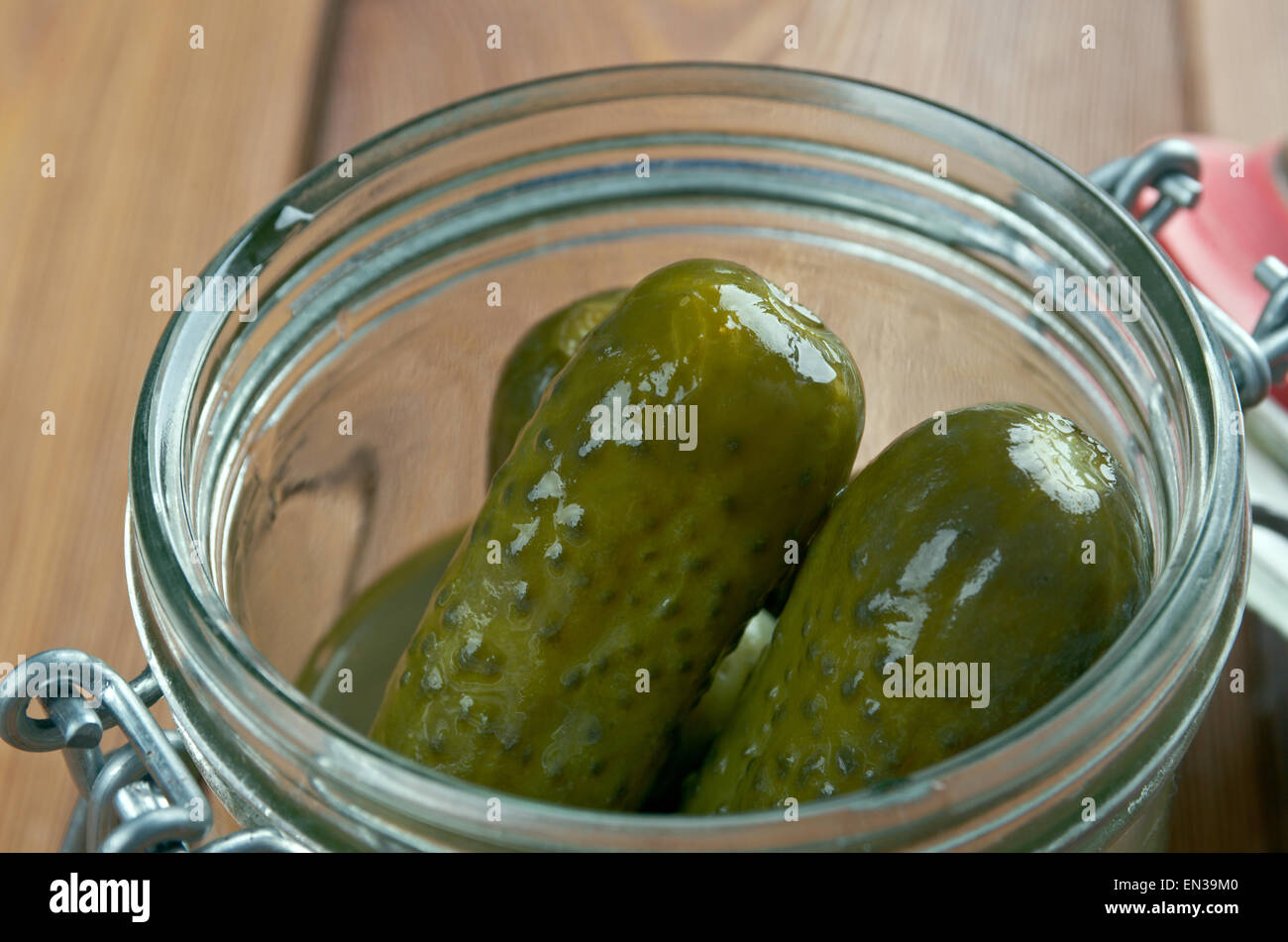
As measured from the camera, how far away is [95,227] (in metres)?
0.90

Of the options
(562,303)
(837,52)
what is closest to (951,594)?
(562,303)

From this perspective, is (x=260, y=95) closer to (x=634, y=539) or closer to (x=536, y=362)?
(x=536, y=362)

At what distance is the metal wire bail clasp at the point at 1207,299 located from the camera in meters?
0.59

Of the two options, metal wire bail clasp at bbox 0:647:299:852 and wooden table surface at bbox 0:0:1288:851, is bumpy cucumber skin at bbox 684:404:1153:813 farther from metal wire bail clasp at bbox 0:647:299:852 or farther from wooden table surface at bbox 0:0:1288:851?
wooden table surface at bbox 0:0:1288:851

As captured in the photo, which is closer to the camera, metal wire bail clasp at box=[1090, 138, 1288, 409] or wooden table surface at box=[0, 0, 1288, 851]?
metal wire bail clasp at box=[1090, 138, 1288, 409]

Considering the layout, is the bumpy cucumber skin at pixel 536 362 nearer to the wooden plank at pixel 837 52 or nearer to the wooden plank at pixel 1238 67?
the wooden plank at pixel 837 52

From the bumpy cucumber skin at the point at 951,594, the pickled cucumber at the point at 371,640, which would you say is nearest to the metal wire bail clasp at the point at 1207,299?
the bumpy cucumber skin at the point at 951,594

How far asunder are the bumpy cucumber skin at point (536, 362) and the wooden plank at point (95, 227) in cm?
29

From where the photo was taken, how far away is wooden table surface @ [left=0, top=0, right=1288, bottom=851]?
2.74 ft

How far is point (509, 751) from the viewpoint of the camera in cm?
45

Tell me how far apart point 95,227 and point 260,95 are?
5.7 inches

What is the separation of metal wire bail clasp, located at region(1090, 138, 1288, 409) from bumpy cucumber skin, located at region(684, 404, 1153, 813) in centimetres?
17

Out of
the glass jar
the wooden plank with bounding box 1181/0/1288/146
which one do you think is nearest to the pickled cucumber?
the glass jar

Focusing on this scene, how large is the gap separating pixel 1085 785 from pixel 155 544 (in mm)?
277
